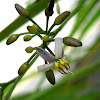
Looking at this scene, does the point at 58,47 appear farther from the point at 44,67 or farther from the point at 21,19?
the point at 21,19

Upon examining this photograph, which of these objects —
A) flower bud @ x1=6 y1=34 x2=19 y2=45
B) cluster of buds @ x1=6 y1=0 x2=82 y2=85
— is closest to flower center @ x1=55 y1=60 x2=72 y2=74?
cluster of buds @ x1=6 y1=0 x2=82 y2=85

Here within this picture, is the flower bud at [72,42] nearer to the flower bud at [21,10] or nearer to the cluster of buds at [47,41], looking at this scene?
the cluster of buds at [47,41]

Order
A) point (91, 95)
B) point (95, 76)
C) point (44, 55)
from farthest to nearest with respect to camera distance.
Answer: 1. point (95, 76)
2. point (91, 95)
3. point (44, 55)

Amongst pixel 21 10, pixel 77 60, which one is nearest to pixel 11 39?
pixel 21 10

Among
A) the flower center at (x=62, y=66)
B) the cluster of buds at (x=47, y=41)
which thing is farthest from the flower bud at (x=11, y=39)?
the flower center at (x=62, y=66)

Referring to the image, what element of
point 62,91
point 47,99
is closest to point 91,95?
point 47,99

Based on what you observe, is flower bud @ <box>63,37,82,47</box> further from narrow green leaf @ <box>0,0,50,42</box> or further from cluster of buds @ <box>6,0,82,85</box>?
narrow green leaf @ <box>0,0,50,42</box>

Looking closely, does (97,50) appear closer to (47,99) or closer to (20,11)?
(47,99)
